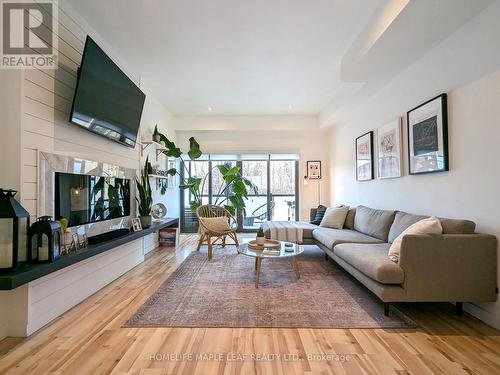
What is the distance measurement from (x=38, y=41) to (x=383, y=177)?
4193mm

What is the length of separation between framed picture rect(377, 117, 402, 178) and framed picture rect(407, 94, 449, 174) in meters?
0.23

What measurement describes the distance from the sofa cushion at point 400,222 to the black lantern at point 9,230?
343 cm

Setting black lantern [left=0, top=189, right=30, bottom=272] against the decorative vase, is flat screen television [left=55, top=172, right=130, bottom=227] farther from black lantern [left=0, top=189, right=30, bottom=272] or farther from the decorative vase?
black lantern [left=0, top=189, right=30, bottom=272]

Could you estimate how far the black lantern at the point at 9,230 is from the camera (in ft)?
5.81

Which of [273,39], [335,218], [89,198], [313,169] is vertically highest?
[273,39]

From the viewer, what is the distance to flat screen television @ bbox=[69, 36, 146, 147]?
2.41m

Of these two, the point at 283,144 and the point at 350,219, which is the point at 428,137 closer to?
the point at 350,219

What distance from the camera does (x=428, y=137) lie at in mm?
2824

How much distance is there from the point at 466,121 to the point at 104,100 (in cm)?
353

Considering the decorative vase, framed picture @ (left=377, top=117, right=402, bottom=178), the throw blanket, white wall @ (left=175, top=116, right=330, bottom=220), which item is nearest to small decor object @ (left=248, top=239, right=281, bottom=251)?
the throw blanket

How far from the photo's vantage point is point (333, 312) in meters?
2.34

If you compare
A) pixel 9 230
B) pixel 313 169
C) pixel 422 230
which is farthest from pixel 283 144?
pixel 9 230

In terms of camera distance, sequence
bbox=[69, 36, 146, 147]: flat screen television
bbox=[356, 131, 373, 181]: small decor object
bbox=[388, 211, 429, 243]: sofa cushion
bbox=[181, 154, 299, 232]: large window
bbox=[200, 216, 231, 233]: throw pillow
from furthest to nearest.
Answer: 1. bbox=[181, 154, 299, 232]: large window
2. bbox=[200, 216, 231, 233]: throw pillow
3. bbox=[356, 131, 373, 181]: small decor object
4. bbox=[388, 211, 429, 243]: sofa cushion
5. bbox=[69, 36, 146, 147]: flat screen television

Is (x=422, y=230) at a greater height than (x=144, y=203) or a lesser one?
lesser
